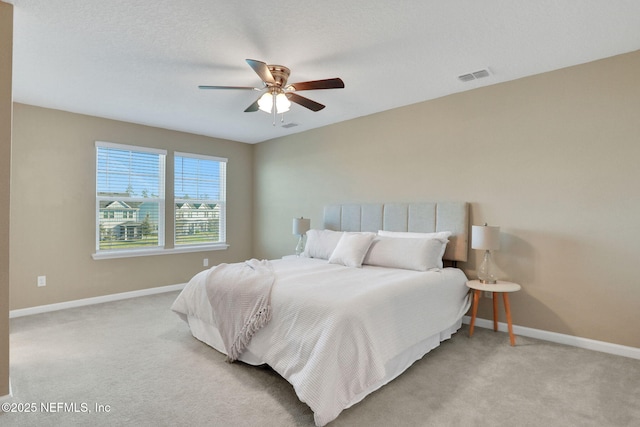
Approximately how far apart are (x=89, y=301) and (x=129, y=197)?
1513mm

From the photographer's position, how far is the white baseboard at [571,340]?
285 cm

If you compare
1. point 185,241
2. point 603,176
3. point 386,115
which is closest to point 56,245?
point 185,241

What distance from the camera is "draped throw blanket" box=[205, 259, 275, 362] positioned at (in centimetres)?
252

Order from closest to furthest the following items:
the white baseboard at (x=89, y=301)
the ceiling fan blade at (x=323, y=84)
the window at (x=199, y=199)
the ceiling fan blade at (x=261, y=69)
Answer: the ceiling fan blade at (x=261, y=69)
the ceiling fan blade at (x=323, y=84)
the white baseboard at (x=89, y=301)
the window at (x=199, y=199)

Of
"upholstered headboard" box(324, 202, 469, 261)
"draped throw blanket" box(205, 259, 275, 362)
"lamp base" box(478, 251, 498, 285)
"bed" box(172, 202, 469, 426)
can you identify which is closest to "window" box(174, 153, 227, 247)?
"upholstered headboard" box(324, 202, 469, 261)

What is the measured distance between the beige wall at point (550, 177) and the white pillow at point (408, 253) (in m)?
0.57

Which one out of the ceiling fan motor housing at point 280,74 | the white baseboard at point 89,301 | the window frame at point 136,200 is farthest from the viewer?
the window frame at point 136,200

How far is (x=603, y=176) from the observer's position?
2957mm

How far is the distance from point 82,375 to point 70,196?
2.83m

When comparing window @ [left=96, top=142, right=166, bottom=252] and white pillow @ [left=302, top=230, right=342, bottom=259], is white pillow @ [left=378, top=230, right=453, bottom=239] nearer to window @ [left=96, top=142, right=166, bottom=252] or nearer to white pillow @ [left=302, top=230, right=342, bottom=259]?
white pillow @ [left=302, top=230, right=342, bottom=259]

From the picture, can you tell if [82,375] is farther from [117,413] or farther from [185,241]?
[185,241]

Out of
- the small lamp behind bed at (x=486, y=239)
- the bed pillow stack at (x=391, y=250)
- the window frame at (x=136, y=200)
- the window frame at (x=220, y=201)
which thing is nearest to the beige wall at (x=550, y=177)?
the small lamp behind bed at (x=486, y=239)

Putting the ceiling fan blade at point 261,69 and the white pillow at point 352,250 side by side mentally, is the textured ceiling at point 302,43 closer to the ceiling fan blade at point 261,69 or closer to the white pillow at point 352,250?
the ceiling fan blade at point 261,69

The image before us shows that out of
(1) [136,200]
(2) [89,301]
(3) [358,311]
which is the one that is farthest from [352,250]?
(2) [89,301]
